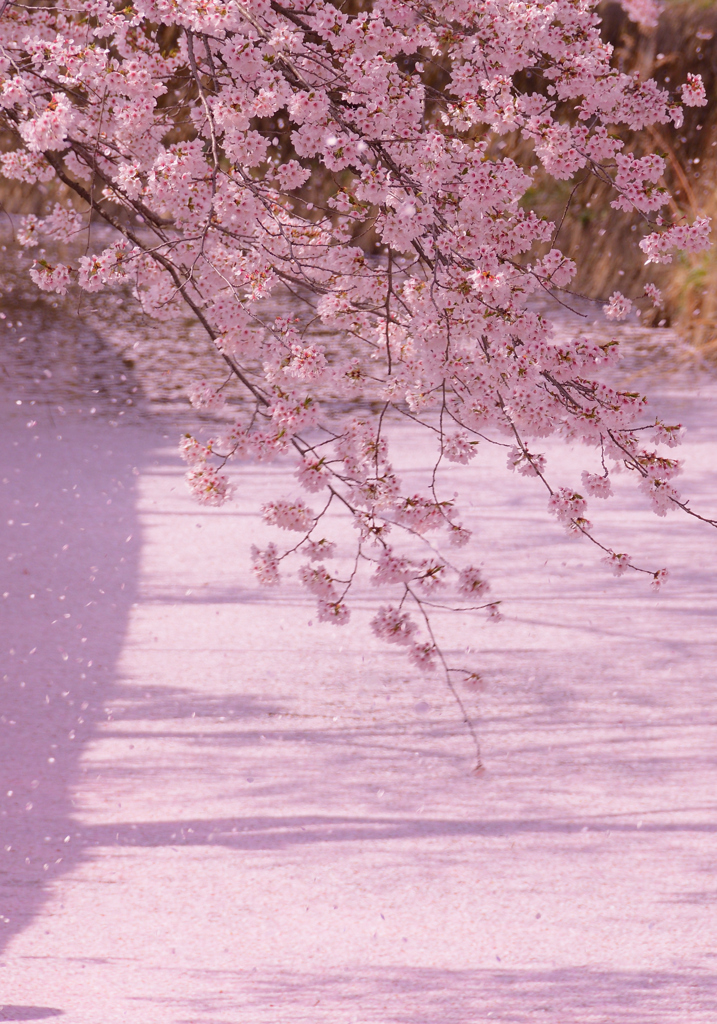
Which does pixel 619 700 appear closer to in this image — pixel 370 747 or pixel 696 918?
pixel 370 747

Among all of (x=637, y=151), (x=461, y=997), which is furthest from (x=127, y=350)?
(x=461, y=997)

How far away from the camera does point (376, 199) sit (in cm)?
318

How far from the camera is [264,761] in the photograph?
193 inches

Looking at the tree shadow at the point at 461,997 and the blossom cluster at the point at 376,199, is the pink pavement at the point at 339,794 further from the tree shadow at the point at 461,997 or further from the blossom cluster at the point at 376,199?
the blossom cluster at the point at 376,199

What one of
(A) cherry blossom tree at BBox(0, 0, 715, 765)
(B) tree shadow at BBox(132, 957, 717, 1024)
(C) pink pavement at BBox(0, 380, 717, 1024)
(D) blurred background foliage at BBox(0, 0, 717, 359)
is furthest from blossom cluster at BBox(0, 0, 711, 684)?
(D) blurred background foliage at BBox(0, 0, 717, 359)

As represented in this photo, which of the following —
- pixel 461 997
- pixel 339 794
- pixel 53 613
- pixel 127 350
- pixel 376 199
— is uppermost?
pixel 376 199

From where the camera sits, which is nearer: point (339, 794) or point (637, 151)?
point (339, 794)

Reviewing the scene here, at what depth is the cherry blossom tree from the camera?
3.24m

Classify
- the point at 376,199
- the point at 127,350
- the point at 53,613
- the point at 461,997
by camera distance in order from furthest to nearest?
the point at 127,350 < the point at 53,613 < the point at 461,997 < the point at 376,199

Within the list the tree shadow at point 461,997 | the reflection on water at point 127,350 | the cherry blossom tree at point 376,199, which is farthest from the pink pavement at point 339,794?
the reflection on water at point 127,350

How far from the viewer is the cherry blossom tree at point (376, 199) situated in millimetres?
3242

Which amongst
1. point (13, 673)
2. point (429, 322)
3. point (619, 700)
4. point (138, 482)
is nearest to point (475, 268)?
point (429, 322)

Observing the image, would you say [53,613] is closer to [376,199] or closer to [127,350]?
[376,199]

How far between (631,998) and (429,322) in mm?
1903
